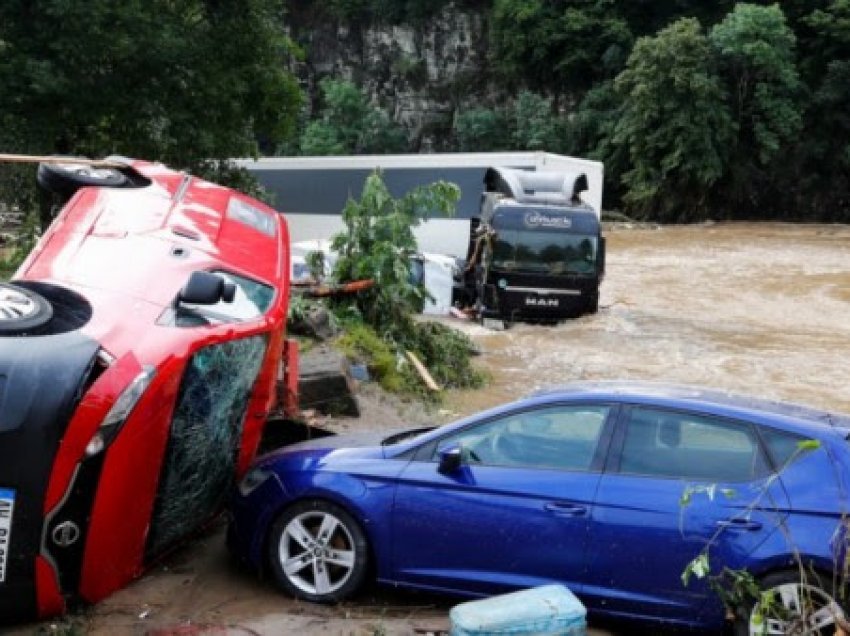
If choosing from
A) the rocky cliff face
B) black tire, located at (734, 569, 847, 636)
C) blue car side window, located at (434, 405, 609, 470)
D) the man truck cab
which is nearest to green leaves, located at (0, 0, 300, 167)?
the man truck cab

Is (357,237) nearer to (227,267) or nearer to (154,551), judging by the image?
(227,267)

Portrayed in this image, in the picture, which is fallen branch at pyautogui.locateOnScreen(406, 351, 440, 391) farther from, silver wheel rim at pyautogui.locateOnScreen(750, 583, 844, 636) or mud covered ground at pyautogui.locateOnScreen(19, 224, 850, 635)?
silver wheel rim at pyautogui.locateOnScreen(750, 583, 844, 636)

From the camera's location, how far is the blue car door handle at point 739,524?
5.12 metres

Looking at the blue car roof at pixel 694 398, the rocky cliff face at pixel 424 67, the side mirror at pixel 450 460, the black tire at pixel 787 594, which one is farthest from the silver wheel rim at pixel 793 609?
the rocky cliff face at pixel 424 67

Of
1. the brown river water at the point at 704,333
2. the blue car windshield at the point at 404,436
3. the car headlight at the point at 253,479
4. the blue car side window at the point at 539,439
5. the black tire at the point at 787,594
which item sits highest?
the blue car side window at the point at 539,439

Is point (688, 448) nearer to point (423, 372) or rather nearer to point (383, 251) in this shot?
point (423, 372)

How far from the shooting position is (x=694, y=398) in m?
5.60

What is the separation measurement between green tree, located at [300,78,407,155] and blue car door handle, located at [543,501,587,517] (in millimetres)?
58358

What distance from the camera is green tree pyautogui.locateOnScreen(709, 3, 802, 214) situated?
48906 mm

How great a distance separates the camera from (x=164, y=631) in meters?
5.22

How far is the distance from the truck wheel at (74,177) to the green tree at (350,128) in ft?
181

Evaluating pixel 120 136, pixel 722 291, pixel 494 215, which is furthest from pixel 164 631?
pixel 722 291

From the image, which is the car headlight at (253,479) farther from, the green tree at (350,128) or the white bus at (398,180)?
the green tree at (350,128)

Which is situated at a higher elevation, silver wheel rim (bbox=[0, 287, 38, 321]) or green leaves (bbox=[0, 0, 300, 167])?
green leaves (bbox=[0, 0, 300, 167])
